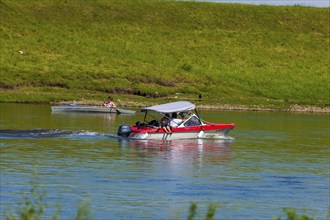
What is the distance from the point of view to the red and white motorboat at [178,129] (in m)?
44.8

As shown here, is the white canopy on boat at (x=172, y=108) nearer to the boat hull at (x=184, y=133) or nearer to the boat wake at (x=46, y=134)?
the boat hull at (x=184, y=133)

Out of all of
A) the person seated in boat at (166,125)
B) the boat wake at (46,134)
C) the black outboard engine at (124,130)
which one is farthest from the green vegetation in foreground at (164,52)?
the black outboard engine at (124,130)

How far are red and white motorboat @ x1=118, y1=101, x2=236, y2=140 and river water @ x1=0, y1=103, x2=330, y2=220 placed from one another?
47 centimetres

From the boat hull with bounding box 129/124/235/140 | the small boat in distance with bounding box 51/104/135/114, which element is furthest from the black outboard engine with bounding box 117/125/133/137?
the small boat in distance with bounding box 51/104/135/114

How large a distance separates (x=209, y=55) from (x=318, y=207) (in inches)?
2414

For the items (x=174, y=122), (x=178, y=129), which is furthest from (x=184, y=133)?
(x=174, y=122)

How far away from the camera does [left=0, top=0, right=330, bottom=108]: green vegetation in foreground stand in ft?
241

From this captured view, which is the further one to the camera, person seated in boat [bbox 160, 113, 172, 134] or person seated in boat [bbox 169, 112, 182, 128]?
person seated in boat [bbox 169, 112, 182, 128]

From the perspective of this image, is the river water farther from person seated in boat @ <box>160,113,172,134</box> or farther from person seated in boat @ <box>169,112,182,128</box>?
person seated in boat @ <box>169,112,182,128</box>

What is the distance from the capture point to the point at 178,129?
4597cm

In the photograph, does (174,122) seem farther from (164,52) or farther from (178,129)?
(164,52)

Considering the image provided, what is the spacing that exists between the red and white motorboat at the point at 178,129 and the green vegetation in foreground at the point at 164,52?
2269 centimetres

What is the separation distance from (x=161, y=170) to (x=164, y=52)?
53.0m

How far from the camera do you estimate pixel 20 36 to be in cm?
8694
